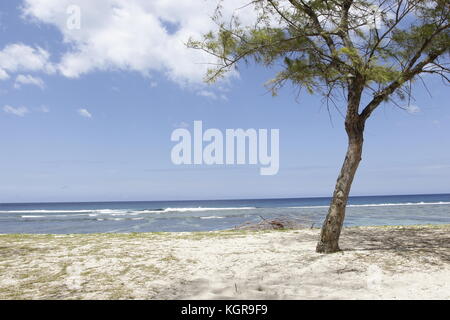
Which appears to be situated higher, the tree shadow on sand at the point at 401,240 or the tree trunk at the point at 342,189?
the tree trunk at the point at 342,189

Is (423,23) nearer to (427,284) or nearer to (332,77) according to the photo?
(332,77)

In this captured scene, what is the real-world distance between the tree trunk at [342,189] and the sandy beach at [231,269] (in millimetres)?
274

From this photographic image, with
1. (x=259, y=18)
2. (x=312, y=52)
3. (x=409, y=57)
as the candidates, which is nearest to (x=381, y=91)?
(x=409, y=57)

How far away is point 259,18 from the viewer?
288 inches

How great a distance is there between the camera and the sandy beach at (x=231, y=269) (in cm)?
435

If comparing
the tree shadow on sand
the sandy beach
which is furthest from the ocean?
the sandy beach

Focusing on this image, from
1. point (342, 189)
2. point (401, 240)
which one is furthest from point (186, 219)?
point (342, 189)

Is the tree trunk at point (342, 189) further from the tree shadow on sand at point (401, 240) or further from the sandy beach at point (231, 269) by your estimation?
the tree shadow on sand at point (401, 240)

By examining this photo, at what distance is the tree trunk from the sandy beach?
27 centimetres

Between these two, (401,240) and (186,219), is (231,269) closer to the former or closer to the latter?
(401,240)

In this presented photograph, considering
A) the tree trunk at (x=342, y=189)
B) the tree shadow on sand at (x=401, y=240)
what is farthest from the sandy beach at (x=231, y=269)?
the tree trunk at (x=342, y=189)

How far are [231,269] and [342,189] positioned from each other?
249cm

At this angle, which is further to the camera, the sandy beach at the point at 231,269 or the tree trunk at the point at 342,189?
the tree trunk at the point at 342,189
